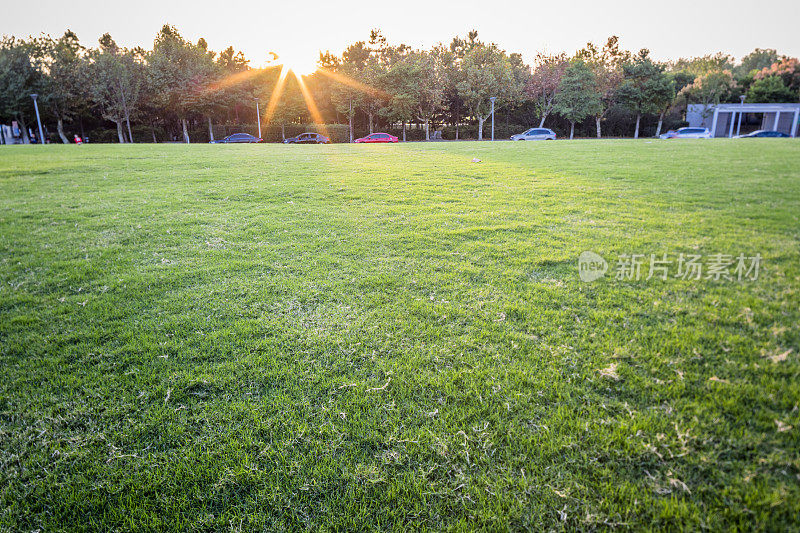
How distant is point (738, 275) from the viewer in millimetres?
4238

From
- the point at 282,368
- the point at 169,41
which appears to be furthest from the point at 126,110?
the point at 282,368

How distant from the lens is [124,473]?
2.23 meters

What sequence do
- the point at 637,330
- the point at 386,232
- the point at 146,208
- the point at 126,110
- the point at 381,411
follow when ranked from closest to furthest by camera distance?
the point at 381,411, the point at 637,330, the point at 386,232, the point at 146,208, the point at 126,110

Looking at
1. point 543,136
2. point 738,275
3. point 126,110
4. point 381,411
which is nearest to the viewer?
point 381,411

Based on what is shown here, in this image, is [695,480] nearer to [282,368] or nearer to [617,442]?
[617,442]

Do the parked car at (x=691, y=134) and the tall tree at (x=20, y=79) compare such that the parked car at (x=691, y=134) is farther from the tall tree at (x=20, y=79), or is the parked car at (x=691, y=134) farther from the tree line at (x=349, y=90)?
the tall tree at (x=20, y=79)

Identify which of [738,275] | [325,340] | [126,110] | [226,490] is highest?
[126,110]

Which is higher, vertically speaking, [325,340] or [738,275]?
[738,275]

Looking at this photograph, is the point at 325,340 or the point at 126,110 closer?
the point at 325,340

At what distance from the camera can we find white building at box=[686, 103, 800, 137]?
4453 cm

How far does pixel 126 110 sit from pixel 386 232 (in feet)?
150

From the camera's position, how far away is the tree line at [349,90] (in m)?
40.9

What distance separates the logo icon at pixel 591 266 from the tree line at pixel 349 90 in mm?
39070

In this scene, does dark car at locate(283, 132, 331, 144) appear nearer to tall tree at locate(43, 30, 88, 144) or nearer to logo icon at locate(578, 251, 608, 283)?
tall tree at locate(43, 30, 88, 144)
